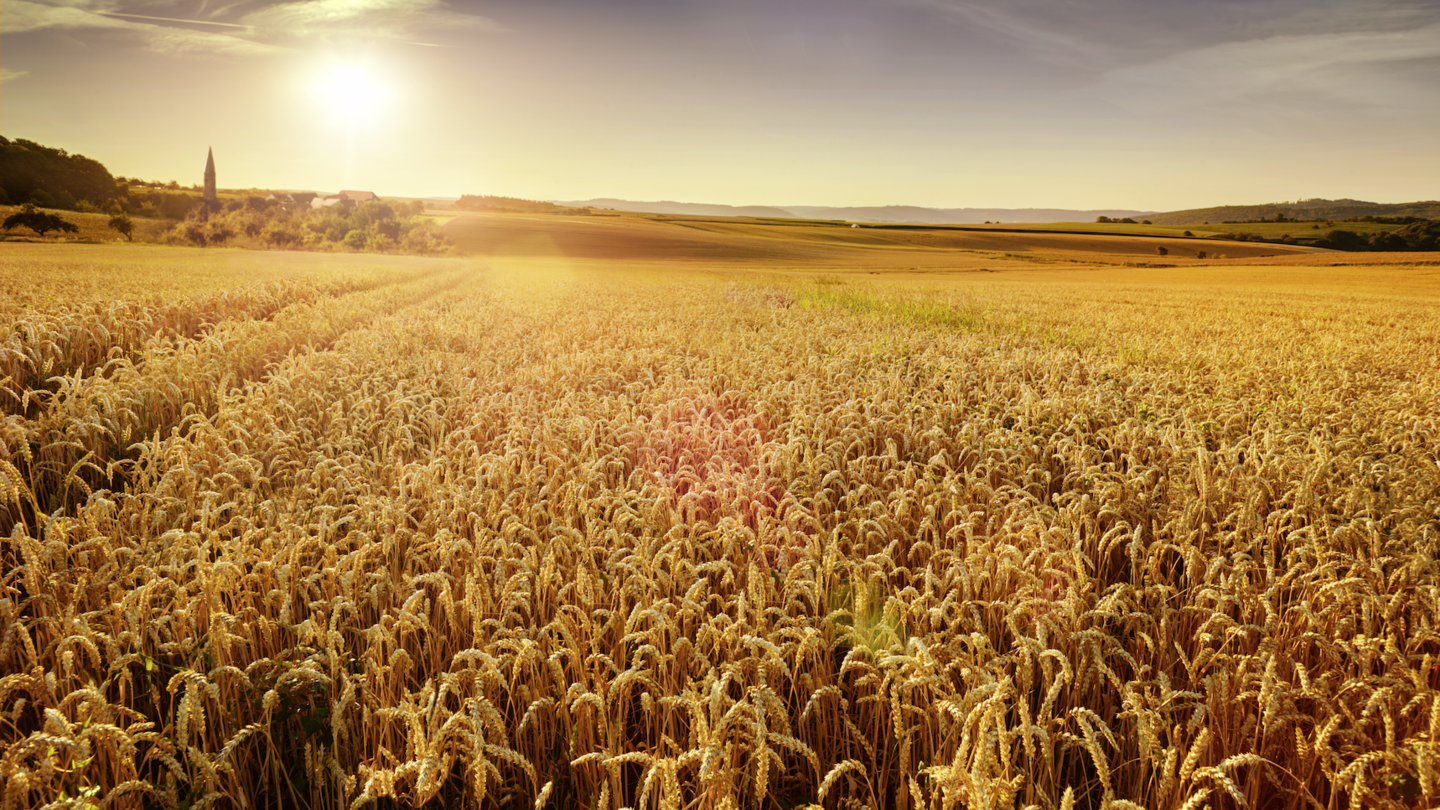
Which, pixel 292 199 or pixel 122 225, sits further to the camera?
pixel 292 199

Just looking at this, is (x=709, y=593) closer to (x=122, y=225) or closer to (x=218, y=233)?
(x=122, y=225)

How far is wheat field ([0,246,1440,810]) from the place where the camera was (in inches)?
80.5

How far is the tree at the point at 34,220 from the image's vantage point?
4627 cm

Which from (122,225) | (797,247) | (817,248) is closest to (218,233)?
(122,225)

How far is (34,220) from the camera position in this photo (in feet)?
154

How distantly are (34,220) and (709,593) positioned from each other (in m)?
67.3

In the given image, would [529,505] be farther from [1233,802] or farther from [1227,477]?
[1227,477]

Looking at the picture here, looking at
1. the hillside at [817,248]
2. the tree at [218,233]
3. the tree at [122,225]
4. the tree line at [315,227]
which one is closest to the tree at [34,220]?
the tree at [122,225]

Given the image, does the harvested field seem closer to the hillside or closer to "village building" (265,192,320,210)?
the hillside

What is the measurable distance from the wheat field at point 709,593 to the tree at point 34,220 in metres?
58.8

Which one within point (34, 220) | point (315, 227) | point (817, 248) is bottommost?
point (34, 220)

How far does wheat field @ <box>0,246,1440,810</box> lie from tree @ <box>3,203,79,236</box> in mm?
58841

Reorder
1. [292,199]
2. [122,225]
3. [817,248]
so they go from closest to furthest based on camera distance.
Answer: [122,225], [817,248], [292,199]

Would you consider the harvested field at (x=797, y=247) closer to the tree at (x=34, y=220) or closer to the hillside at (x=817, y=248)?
the hillside at (x=817, y=248)
